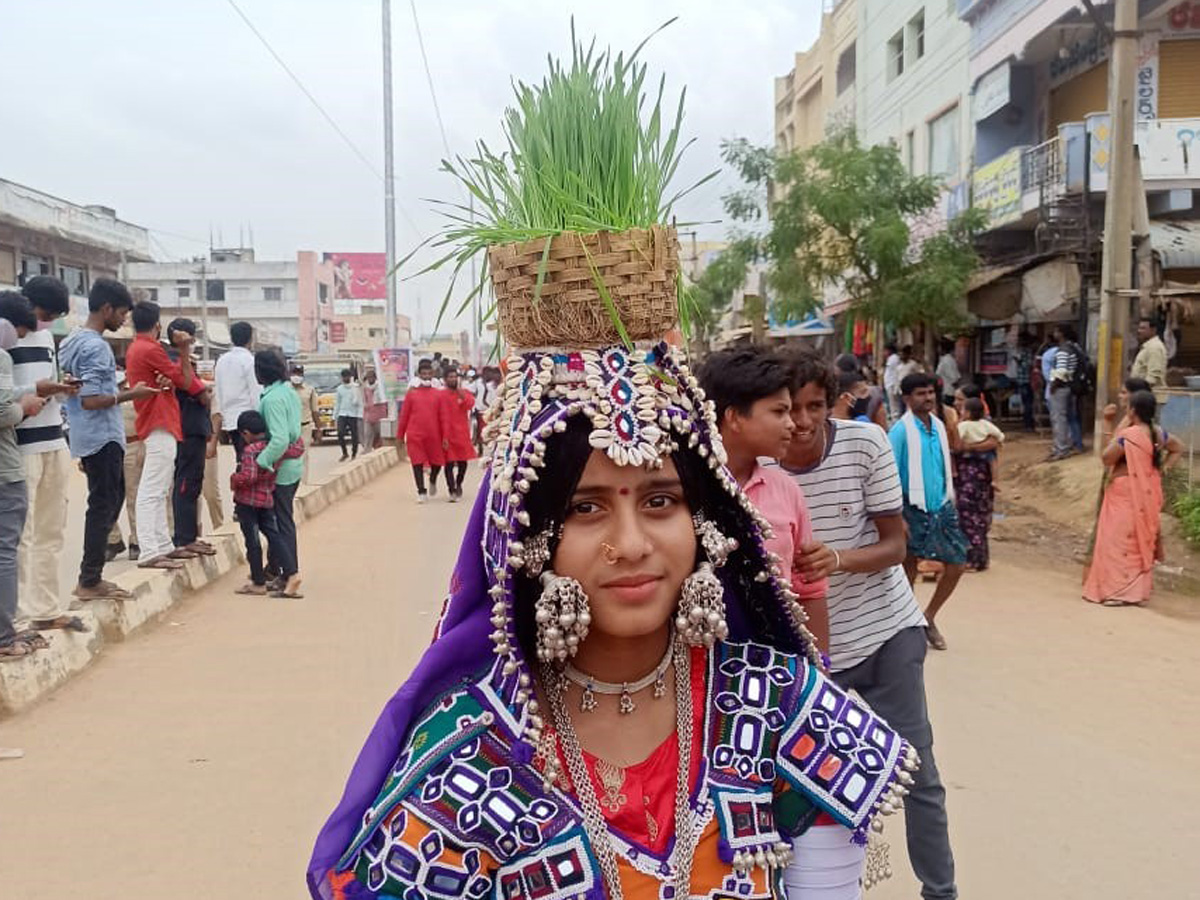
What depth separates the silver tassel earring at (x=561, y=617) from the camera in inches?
63.4

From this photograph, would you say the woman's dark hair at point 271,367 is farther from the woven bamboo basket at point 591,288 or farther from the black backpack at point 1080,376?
the black backpack at point 1080,376

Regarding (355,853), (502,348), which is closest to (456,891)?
(355,853)

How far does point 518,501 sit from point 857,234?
18.3m

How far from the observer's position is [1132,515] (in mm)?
8078

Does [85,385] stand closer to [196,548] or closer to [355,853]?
[196,548]

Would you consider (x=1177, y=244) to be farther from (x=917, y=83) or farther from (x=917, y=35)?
(x=917, y=35)

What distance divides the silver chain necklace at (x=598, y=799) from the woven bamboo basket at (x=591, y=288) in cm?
53

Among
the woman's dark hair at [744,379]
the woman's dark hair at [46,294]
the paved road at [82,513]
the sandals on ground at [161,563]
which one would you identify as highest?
the woman's dark hair at [46,294]

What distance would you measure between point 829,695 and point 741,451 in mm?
1383

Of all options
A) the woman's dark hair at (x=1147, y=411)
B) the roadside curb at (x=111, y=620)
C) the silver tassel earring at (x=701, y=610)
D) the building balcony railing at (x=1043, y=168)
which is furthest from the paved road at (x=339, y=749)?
the building balcony railing at (x=1043, y=168)

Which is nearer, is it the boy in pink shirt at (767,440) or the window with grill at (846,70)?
the boy in pink shirt at (767,440)

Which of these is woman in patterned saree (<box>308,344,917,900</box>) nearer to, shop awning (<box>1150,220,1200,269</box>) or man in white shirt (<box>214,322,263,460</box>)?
man in white shirt (<box>214,322,263,460</box>)

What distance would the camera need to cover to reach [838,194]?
59.8ft

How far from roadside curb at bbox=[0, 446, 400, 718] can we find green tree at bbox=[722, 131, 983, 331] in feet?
40.0
